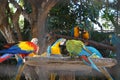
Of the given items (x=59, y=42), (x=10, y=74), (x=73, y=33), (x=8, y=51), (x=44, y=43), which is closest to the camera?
(x=8, y=51)

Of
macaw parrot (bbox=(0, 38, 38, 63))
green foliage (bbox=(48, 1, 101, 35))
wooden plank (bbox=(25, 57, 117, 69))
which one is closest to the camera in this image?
wooden plank (bbox=(25, 57, 117, 69))

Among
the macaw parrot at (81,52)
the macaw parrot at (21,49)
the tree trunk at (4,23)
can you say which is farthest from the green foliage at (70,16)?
the macaw parrot at (81,52)

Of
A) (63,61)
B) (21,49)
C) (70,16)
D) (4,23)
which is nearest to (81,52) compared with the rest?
(63,61)

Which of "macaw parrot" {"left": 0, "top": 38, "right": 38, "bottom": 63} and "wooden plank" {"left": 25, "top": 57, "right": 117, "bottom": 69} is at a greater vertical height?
"macaw parrot" {"left": 0, "top": 38, "right": 38, "bottom": 63}

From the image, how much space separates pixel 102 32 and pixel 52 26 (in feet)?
2.76

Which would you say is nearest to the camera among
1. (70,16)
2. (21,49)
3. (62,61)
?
(62,61)

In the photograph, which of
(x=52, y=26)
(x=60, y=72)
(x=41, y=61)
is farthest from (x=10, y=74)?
(x=41, y=61)

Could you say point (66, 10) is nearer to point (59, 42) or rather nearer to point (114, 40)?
point (114, 40)

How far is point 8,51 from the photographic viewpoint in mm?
2104

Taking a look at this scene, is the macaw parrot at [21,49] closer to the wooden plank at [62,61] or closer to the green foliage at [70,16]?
the wooden plank at [62,61]

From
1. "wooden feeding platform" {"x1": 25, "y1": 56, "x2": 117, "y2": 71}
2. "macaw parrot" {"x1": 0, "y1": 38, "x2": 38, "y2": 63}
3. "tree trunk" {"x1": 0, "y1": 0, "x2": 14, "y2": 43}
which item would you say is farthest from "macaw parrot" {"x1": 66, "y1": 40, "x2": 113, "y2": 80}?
"tree trunk" {"x1": 0, "y1": 0, "x2": 14, "y2": 43}

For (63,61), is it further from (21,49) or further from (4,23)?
(4,23)

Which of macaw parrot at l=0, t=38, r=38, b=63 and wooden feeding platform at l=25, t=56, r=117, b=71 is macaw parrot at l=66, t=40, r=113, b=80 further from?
macaw parrot at l=0, t=38, r=38, b=63

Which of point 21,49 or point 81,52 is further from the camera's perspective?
point 21,49
